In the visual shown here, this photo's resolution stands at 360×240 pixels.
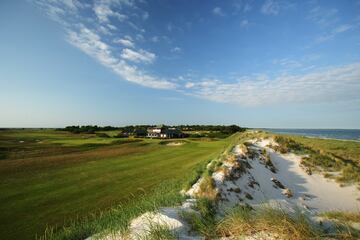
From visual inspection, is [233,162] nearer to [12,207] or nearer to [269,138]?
[269,138]

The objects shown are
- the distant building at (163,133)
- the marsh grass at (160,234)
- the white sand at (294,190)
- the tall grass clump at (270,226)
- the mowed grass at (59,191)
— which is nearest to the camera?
the tall grass clump at (270,226)

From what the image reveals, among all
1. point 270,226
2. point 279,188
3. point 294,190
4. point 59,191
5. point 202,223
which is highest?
point 270,226

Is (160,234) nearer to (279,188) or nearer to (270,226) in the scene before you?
(270,226)

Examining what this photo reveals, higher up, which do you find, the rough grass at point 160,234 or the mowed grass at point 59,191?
the rough grass at point 160,234

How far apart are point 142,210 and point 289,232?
358 cm

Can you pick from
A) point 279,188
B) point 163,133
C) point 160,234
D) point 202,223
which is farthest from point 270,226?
point 163,133

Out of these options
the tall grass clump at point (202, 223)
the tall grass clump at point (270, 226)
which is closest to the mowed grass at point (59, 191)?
the tall grass clump at point (202, 223)

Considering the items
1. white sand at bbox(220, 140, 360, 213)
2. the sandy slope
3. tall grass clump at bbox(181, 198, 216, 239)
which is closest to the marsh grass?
tall grass clump at bbox(181, 198, 216, 239)

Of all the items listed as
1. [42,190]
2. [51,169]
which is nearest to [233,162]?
[42,190]

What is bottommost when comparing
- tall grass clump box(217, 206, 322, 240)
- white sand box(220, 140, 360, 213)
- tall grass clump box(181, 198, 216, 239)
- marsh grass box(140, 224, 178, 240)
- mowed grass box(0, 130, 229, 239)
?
mowed grass box(0, 130, 229, 239)

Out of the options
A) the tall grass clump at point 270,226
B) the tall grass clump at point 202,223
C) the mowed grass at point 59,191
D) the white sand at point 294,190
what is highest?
the tall grass clump at point 270,226

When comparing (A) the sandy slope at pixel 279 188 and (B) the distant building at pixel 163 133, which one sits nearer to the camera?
(A) the sandy slope at pixel 279 188

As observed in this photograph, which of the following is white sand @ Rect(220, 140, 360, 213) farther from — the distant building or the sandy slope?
the distant building

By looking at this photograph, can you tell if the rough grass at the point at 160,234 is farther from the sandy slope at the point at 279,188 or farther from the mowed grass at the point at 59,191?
the mowed grass at the point at 59,191
